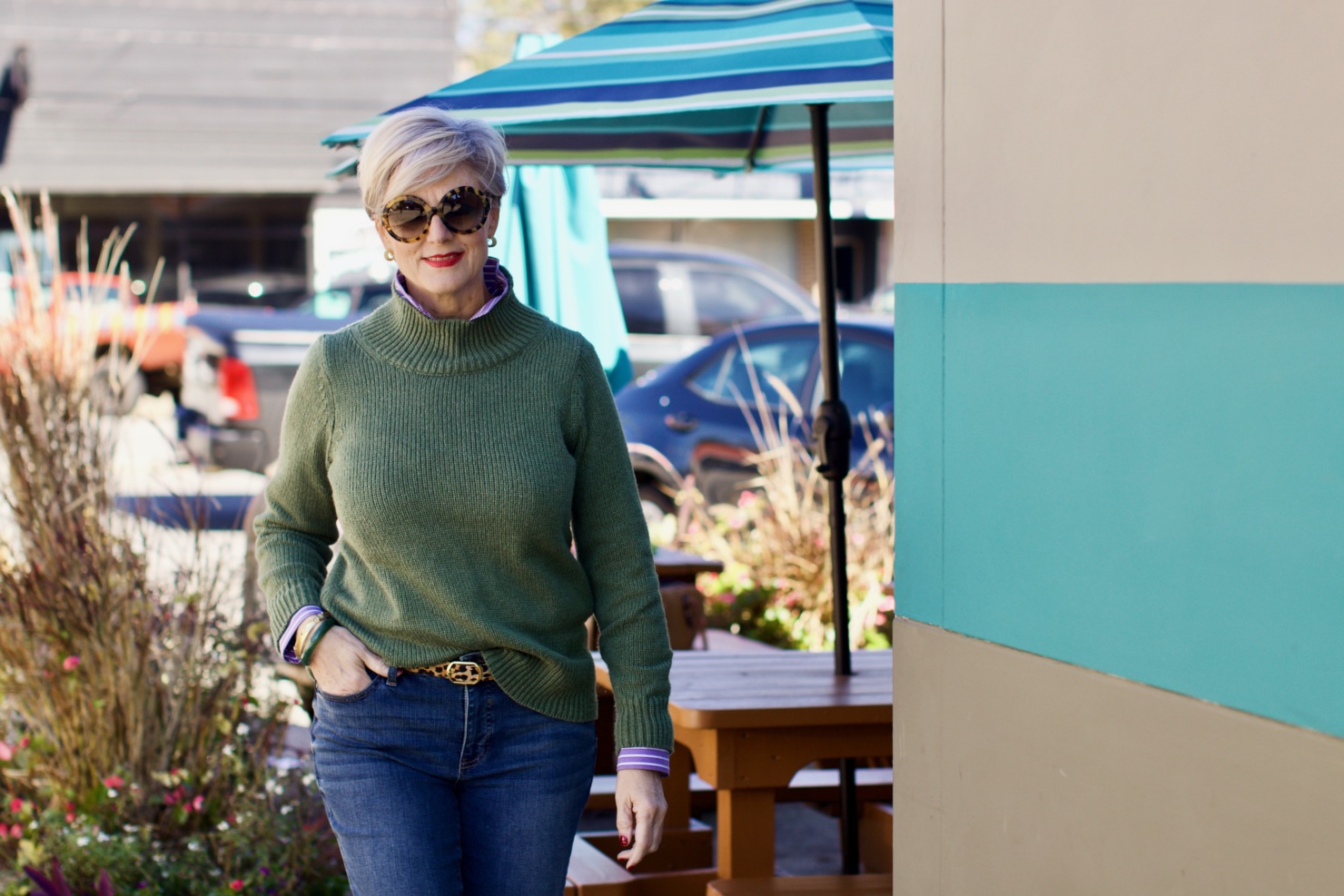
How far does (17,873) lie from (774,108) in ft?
9.51

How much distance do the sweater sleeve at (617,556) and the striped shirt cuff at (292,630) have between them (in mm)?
403

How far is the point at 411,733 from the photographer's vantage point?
6.97 ft

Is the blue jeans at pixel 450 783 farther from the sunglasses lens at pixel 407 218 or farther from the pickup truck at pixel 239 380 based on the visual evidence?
the pickup truck at pixel 239 380

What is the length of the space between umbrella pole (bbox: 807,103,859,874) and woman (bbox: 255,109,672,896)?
1.36 m

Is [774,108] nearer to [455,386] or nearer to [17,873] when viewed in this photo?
[455,386]

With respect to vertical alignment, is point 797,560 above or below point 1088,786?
below

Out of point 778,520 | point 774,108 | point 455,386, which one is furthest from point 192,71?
point 455,386

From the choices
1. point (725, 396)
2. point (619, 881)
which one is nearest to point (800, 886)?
point (619, 881)

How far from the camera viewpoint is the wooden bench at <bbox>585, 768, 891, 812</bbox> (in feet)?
14.3

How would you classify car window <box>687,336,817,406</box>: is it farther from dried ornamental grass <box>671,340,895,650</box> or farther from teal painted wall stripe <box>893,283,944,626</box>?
teal painted wall stripe <box>893,283,944,626</box>

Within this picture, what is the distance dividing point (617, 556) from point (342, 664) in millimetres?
422

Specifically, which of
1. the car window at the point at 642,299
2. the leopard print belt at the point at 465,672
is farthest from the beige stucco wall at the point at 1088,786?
the car window at the point at 642,299

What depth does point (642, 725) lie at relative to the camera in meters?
2.17

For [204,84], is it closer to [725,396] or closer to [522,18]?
[522,18]
